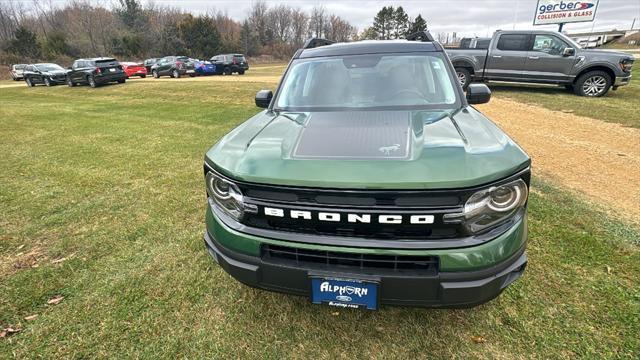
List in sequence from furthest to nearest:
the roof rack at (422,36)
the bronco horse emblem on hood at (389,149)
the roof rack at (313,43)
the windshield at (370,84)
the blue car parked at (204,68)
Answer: the blue car parked at (204,68)
the roof rack at (313,43)
the roof rack at (422,36)
the windshield at (370,84)
the bronco horse emblem on hood at (389,149)

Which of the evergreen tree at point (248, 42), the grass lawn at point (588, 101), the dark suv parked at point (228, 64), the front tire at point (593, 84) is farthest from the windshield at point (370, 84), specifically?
the evergreen tree at point (248, 42)

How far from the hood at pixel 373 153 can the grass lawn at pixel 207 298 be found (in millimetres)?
1075

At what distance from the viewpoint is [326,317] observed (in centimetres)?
231

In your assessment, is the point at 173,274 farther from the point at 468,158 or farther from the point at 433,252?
the point at 468,158

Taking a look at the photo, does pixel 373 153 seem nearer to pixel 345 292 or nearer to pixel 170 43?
pixel 345 292

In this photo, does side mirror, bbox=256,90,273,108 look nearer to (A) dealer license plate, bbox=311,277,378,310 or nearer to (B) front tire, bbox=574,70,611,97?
(A) dealer license plate, bbox=311,277,378,310

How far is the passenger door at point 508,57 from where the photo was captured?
10914 mm

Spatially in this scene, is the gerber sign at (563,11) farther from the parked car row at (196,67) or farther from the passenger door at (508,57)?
the parked car row at (196,67)

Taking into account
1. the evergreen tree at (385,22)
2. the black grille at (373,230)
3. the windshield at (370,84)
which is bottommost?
the black grille at (373,230)

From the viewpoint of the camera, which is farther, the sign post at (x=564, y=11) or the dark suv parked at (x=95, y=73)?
the sign post at (x=564, y=11)

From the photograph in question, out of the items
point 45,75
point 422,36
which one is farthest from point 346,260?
point 45,75

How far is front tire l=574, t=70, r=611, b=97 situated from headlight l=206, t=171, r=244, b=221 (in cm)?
1217

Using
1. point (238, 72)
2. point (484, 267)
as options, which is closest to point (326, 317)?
point (484, 267)

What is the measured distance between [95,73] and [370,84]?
19869mm
